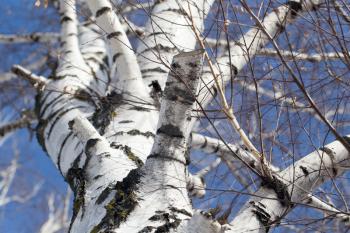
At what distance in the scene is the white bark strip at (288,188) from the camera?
1.34 meters

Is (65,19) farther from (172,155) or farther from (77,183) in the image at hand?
(172,155)

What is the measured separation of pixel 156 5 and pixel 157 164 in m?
1.27

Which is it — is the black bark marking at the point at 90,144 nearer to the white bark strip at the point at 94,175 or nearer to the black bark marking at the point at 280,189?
the white bark strip at the point at 94,175

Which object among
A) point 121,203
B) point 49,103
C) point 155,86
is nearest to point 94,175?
point 121,203

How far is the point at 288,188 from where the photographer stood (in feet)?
4.66

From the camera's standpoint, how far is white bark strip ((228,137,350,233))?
1340mm

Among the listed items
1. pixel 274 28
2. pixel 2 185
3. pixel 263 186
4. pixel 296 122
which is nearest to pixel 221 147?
pixel 274 28

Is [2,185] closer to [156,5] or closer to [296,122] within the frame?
[156,5]

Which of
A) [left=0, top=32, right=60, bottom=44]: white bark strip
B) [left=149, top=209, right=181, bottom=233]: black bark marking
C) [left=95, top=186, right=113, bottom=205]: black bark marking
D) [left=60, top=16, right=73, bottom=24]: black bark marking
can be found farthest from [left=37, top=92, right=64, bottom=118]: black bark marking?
[left=0, top=32, right=60, bottom=44]: white bark strip

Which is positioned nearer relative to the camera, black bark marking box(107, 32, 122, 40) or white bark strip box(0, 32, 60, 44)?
black bark marking box(107, 32, 122, 40)

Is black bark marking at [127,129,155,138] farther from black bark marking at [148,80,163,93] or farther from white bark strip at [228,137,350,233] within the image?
white bark strip at [228,137,350,233]

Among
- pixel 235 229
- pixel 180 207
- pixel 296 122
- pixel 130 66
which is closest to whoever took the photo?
pixel 235 229

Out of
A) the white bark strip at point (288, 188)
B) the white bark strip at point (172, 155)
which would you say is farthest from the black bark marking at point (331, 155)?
the white bark strip at point (172, 155)

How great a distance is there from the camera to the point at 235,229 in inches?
50.5
